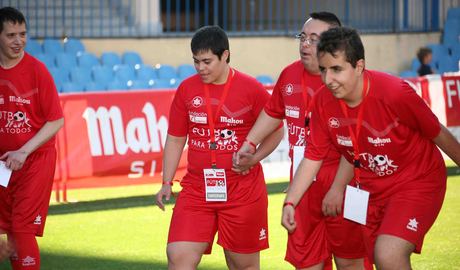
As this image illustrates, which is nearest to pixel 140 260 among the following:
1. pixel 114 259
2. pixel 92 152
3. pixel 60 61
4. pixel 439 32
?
pixel 114 259

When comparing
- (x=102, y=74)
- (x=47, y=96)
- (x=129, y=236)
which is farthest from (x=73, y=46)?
(x=47, y=96)

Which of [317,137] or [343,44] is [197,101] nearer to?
[317,137]

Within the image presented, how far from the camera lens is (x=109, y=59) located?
1991 centimetres

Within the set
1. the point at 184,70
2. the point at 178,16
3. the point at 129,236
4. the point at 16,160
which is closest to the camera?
the point at 16,160

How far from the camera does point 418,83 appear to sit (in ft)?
55.6

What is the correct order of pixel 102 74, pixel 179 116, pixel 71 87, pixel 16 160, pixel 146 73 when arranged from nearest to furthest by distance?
1. pixel 179 116
2. pixel 16 160
3. pixel 71 87
4. pixel 102 74
5. pixel 146 73

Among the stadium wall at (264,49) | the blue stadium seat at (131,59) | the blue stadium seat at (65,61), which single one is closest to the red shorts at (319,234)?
the blue stadium seat at (65,61)

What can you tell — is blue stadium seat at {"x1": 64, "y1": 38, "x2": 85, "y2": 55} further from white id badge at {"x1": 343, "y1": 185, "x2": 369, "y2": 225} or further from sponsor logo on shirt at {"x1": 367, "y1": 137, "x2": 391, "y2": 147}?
sponsor logo on shirt at {"x1": 367, "y1": 137, "x2": 391, "y2": 147}

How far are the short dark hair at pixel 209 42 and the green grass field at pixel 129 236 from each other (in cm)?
293

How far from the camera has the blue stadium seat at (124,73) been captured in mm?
19000

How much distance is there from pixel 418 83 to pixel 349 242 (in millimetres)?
9829

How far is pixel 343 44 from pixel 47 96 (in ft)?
9.40

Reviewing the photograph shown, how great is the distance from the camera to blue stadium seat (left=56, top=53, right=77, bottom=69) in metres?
19.1

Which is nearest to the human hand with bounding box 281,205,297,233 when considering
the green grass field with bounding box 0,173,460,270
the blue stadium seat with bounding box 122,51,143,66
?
the green grass field with bounding box 0,173,460,270
